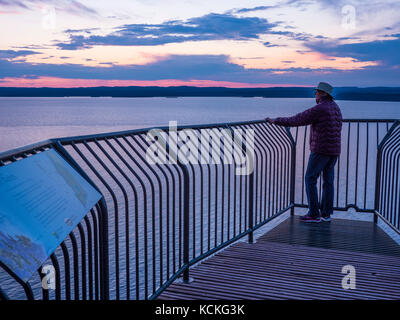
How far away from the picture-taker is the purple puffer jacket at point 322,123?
5.96 m

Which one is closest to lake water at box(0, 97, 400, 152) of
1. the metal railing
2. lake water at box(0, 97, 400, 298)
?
lake water at box(0, 97, 400, 298)

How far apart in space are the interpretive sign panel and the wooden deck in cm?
175

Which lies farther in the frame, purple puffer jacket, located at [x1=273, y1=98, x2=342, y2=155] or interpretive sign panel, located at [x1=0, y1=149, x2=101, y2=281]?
purple puffer jacket, located at [x1=273, y1=98, x2=342, y2=155]

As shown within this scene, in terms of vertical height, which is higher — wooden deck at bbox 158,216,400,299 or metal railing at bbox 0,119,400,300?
metal railing at bbox 0,119,400,300

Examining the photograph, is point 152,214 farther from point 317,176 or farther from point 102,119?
point 102,119

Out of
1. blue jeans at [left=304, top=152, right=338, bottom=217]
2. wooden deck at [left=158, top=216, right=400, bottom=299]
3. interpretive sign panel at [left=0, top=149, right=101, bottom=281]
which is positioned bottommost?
wooden deck at [left=158, top=216, right=400, bottom=299]

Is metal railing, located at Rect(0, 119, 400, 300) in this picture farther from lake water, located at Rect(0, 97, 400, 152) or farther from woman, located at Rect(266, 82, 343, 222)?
lake water, located at Rect(0, 97, 400, 152)

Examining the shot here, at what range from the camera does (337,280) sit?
430 centimetres

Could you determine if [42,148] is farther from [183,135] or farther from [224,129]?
[224,129]

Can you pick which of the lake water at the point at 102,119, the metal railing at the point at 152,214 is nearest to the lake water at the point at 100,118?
the lake water at the point at 102,119

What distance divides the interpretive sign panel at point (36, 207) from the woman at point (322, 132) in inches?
147

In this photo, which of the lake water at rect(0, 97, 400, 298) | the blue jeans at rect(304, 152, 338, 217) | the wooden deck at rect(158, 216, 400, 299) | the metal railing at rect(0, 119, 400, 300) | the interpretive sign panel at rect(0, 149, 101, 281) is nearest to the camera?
the interpretive sign panel at rect(0, 149, 101, 281)

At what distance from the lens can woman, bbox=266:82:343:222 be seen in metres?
5.97

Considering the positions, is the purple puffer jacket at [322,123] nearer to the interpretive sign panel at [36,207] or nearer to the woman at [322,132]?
the woman at [322,132]
